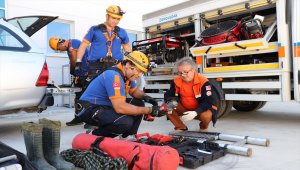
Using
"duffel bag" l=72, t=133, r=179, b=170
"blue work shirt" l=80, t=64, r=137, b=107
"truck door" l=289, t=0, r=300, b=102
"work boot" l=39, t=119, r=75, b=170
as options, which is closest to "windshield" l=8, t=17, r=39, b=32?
"blue work shirt" l=80, t=64, r=137, b=107

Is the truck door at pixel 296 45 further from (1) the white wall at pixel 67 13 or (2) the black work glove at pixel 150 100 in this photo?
(1) the white wall at pixel 67 13

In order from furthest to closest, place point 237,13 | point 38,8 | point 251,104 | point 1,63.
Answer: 1. point 38,8
2. point 251,104
3. point 237,13
4. point 1,63

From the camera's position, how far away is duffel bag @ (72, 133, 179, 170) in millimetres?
2146

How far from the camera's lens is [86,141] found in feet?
8.98

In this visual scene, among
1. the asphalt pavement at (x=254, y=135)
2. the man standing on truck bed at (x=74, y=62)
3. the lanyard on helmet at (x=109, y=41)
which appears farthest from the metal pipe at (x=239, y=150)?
the man standing on truck bed at (x=74, y=62)

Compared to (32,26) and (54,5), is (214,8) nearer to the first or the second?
(32,26)

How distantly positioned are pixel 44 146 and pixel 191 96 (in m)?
2.14

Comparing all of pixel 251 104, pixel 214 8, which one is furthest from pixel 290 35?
pixel 251 104

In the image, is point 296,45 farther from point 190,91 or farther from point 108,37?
point 108,37

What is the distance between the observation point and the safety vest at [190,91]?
12.8ft

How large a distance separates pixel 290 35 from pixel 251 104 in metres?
2.27

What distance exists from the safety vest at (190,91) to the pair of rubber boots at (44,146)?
2002 millimetres

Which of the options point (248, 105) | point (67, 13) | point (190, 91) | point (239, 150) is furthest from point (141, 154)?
point (67, 13)

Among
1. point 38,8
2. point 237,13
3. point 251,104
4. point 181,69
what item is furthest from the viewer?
point 38,8
